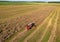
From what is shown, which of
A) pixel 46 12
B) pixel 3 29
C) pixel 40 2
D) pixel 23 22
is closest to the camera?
pixel 3 29

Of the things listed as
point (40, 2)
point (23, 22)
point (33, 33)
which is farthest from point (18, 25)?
point (40, 2)

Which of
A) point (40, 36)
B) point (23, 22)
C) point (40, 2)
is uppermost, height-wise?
point (40, 2)

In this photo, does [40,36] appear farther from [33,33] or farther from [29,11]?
[29,11]

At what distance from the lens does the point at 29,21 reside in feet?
11.9

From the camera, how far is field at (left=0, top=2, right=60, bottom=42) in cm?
327

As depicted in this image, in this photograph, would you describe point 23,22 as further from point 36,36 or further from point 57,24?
point 57,24

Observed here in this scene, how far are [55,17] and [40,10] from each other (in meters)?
0.44

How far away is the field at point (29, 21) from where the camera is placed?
10.7 ft

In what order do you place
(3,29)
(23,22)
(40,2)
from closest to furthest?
(3,29) → (23,22) → (40,2)

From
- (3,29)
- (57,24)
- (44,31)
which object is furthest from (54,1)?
(3,29)

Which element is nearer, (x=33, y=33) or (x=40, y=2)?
(x=33, y=33)

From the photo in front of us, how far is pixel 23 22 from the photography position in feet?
11.8

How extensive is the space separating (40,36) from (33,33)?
169 millimetres

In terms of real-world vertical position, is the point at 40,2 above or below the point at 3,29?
above
